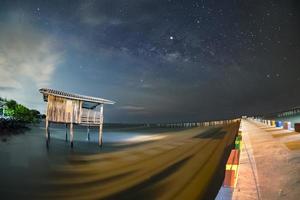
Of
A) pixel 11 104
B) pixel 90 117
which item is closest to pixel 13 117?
pixel 11 104

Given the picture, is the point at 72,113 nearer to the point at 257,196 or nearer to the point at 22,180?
the point at 22,180

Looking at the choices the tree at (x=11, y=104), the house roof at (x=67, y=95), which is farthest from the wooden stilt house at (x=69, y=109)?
the tree at (x=11, y=104)

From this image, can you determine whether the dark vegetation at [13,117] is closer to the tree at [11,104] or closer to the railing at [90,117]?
the tree at [11,104]

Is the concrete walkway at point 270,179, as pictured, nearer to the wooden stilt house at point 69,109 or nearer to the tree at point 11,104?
the wooden stilt house at point 69,109

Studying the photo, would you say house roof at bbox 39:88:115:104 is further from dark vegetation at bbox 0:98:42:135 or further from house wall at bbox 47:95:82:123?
dark vegetation at bbox 0:98:42:135

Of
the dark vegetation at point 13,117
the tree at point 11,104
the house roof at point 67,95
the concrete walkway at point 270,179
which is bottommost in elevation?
the concrete walkway at point 270,179

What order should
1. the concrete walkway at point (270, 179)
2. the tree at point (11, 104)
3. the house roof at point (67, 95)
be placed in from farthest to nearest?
the tree at point (11, 104) < the house roof at point (67, 95) < the concrete walkway at point (270, 179)

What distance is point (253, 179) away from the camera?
21.0ft

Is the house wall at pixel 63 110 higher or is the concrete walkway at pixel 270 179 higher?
the house wall at pixel 63 110

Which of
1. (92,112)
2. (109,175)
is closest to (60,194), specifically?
(109,175)

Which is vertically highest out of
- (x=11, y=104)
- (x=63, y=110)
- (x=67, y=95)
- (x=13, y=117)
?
(x=11, y=104)

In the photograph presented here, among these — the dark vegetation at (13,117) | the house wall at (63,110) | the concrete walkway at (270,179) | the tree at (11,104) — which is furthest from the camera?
the tree at (11,104)

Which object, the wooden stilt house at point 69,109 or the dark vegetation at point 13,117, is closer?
the wooden stilt house at point 69,109

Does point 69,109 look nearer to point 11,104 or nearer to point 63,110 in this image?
point 63,110
